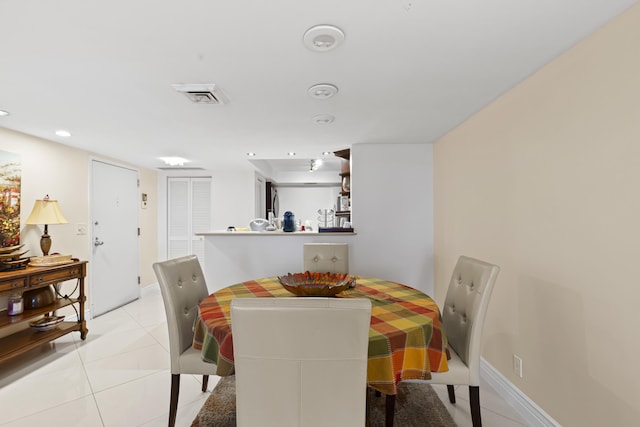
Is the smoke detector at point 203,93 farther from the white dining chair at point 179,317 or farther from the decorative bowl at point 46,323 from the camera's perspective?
the decorative bowl at point 46,323

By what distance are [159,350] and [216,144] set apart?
2.28 m

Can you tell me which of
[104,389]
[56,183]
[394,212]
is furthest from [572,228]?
[56,183]

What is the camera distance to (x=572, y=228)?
159cm

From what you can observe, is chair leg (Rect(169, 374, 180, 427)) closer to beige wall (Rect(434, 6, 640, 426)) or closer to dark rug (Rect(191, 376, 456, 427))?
dark rug (Rect(191, 376, 456, 427))

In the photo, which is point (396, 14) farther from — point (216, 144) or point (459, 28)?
point (216, 144)

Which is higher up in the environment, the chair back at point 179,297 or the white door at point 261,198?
the white door at point 261,198

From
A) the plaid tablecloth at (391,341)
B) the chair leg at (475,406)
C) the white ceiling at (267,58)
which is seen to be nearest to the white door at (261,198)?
the white ceiling at (267,58)

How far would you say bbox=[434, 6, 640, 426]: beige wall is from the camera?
4.29 ft

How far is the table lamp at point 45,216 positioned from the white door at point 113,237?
834mm

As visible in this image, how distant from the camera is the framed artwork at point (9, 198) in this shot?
9.26 ft

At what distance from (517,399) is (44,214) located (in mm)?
4429

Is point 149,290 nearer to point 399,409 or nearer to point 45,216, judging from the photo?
point 45,216

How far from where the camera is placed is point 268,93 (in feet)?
6.93

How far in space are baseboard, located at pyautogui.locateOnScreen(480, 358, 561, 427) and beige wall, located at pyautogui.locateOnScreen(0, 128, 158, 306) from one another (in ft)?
14.8
